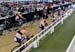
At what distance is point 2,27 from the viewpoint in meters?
23.0

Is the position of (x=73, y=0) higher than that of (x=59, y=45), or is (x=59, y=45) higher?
(x=59, y=45)

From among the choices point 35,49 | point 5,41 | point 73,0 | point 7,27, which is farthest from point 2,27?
point 73,0

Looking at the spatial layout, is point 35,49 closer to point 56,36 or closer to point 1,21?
point 56,36

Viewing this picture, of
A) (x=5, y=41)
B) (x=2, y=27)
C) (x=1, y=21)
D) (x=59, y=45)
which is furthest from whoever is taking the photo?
(x=1, y=21)

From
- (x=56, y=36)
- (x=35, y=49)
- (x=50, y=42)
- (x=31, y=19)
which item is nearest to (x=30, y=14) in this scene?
(x=31, y=19)

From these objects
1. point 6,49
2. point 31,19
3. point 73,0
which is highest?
point 6,49

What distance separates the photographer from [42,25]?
1920 centimetres

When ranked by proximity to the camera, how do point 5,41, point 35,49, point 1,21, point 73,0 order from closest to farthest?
1. point 35,49
2. point 5,41
3. point 1,21
4. point 73,0

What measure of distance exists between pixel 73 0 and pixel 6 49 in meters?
52.9

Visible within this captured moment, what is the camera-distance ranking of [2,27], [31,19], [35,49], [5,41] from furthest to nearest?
[31,19] < [2,27] < [5,41] < [35,49]

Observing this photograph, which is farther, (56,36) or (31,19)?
(31,19)

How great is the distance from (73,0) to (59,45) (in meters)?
52.6

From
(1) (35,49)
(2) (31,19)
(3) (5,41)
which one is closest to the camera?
(1) (35,49)

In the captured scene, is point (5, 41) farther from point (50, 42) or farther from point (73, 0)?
point (73, 0)
